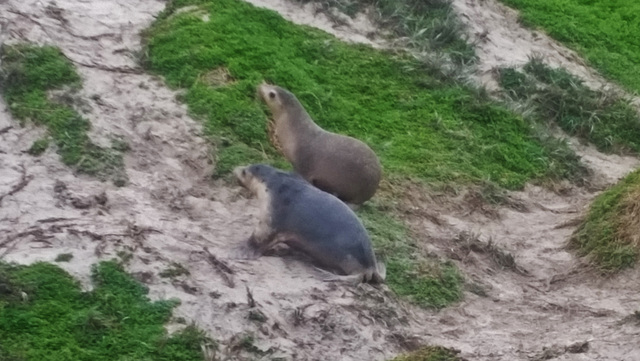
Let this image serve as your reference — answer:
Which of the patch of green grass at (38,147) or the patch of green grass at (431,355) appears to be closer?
the patch of green grass at (431,355)

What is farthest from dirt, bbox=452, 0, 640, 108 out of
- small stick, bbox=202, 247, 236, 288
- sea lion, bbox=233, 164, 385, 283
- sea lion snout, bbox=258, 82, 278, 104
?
small stick, bbox=202, 247, 236, 288

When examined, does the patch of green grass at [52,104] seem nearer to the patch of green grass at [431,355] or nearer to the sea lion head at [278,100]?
the sea lion head at [278,100]

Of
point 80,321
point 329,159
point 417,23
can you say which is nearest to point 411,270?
point 329,159

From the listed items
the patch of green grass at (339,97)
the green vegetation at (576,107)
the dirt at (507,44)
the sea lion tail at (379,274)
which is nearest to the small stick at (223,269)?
the sea lion tail at (379,274)

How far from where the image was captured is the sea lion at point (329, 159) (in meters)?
7.38

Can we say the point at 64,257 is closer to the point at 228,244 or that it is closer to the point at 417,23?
the point at 228,244

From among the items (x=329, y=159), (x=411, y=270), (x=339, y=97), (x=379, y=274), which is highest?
(x=329, y=159)

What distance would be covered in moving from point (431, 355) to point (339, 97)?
4.08 metres

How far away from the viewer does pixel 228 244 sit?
6.50m

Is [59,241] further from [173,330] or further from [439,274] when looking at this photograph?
[439,274]

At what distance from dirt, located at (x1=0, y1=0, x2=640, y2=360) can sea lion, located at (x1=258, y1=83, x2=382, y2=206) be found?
48cm

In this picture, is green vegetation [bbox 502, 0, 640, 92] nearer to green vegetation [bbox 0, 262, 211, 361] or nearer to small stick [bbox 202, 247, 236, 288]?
small stick [bbox 202, 247, 236, 288]

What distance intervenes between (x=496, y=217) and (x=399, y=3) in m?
3.33

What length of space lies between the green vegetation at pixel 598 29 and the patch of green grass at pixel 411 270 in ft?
16.7
